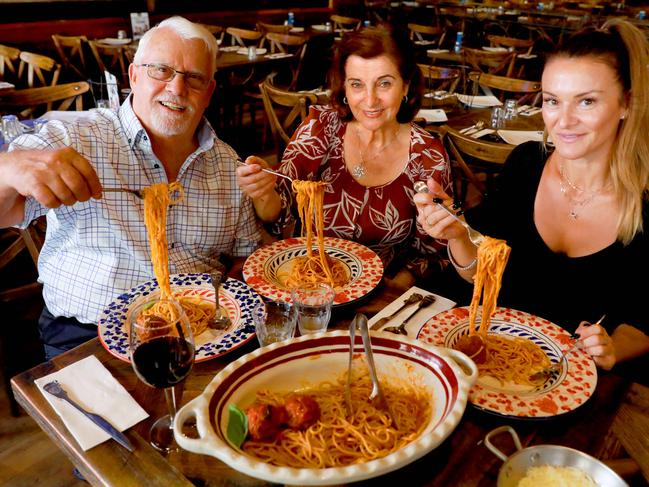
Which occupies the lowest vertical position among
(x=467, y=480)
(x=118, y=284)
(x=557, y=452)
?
(x=118, y=284)

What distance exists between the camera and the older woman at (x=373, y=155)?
266 centimetres

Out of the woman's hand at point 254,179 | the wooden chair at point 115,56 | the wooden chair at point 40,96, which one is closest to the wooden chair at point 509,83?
the woman's hand at point 254,179

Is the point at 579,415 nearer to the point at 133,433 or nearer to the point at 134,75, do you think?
the point at 133,433

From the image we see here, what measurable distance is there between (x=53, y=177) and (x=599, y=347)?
5.88 feet

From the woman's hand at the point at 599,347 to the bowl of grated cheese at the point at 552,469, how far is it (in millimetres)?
519

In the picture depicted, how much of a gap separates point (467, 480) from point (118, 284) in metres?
1.60

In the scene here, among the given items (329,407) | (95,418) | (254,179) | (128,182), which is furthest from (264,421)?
(128,182)

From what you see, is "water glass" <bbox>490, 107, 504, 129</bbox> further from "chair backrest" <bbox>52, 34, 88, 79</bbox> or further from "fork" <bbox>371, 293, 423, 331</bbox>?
"chair backrest" <bbox>52, 34, 88, 79</bbox>

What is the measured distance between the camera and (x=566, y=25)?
11.4 m

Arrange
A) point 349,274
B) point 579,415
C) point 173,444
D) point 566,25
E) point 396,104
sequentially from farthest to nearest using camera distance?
point 566,25 → point 396,104 → point 349,274 → point 579,415 → point 173,444

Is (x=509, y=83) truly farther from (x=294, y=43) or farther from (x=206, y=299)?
(x=294, y=43)

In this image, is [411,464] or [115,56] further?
[115,56]

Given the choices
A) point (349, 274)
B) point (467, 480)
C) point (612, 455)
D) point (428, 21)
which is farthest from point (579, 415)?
point (428, 21)

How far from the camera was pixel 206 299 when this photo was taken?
194 cm
